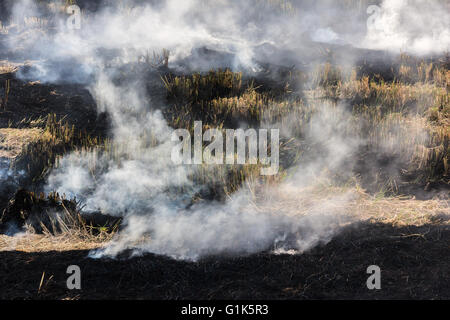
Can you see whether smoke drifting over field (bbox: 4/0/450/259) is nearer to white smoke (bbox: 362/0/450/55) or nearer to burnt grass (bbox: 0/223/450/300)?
white smoke (bbox: 362/0/450/55)

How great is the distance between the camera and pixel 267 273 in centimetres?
312

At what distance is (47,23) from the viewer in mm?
7234

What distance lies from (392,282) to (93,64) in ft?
16.4

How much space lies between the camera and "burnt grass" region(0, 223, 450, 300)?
2865 mm

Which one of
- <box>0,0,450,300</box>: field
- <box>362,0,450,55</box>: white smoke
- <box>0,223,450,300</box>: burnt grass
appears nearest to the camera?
<box>0,223,450,300</box>: burnt grass

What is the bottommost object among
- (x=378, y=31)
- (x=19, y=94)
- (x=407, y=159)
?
(x=407, y=159)

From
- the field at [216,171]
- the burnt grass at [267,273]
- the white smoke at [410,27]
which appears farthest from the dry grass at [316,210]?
the white smoke at [410,27]

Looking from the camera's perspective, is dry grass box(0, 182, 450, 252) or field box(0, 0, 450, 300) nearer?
field box(0, 0, 450, 300)

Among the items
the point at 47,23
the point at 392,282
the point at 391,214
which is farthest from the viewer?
the point at 47,23

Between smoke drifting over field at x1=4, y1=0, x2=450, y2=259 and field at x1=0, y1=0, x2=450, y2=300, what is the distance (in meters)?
0.02

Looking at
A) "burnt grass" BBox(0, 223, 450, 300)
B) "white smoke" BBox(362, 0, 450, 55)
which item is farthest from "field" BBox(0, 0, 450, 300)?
"white smoke" BBox(362, 0, 450, 55)

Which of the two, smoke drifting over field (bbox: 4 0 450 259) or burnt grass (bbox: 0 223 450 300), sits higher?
smoke drifting over field (bbox: 4 0 450 259)
